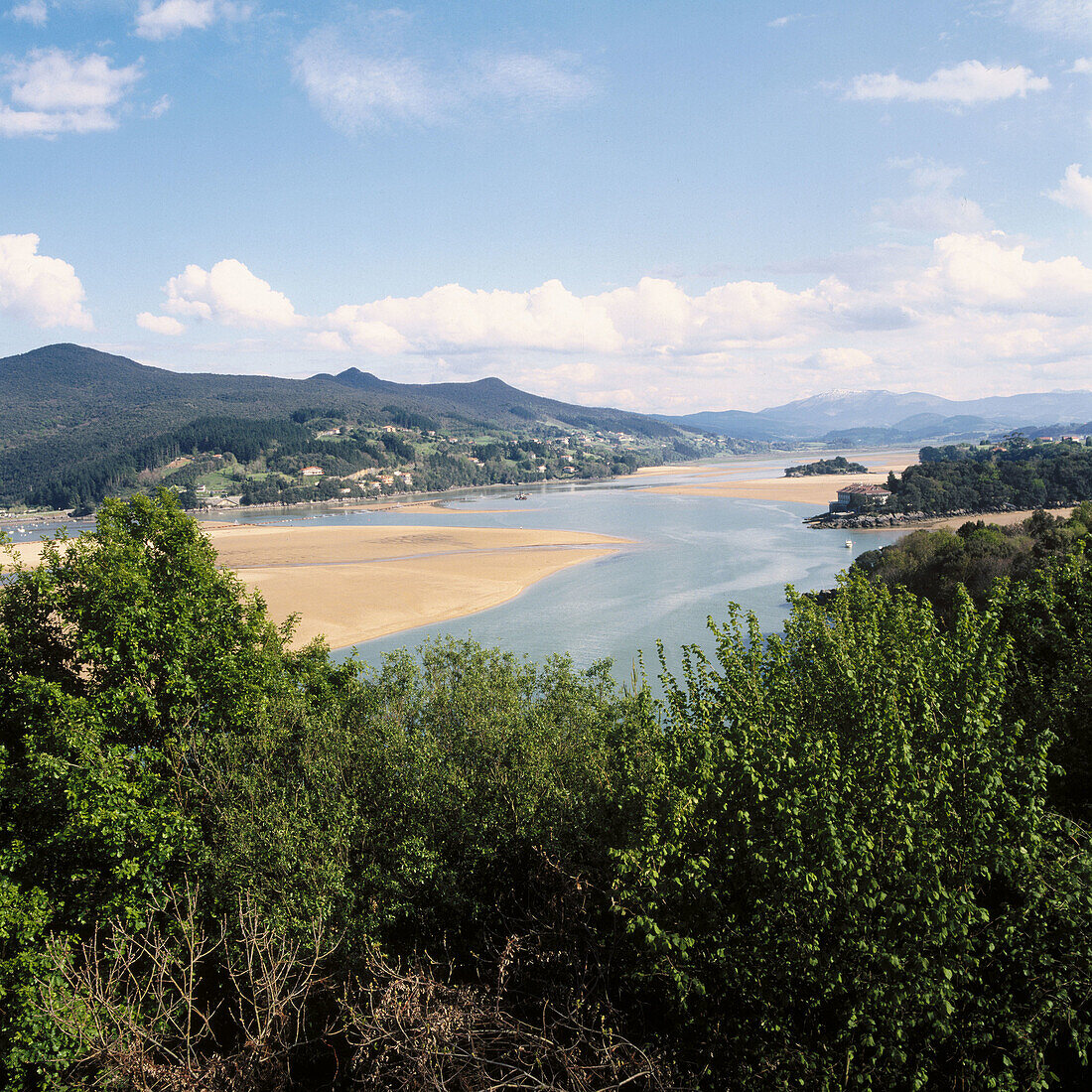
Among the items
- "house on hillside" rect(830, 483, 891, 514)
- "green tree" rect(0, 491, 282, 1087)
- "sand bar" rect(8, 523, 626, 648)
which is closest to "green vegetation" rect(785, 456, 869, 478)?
"house on hillside" rect(830, 483, 891, 514)

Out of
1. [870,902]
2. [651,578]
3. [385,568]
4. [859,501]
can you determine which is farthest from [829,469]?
[870,902]

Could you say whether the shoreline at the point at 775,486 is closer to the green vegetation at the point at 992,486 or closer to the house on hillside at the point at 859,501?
the house on hillside at the point at 859,501

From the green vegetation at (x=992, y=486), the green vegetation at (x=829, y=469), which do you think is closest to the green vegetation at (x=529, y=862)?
the green vegetation at (x=992, y=486)

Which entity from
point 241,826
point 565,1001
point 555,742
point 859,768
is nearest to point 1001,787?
point 859,768

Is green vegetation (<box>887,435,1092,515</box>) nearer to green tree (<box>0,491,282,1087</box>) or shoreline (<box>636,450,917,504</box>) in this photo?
shoreline (<box>636,450,917,504</box>)

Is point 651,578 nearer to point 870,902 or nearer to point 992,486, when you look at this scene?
point 870,902
